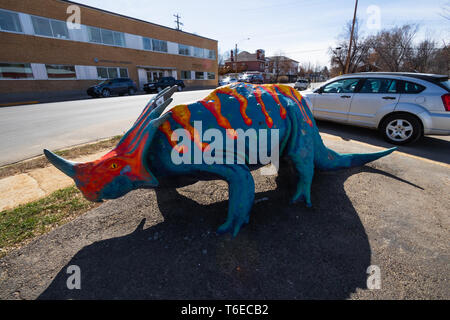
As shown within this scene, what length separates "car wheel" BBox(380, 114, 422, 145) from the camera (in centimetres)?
513

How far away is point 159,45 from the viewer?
2762 cm

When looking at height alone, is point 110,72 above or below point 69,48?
below

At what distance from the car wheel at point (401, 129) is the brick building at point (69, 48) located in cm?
2297

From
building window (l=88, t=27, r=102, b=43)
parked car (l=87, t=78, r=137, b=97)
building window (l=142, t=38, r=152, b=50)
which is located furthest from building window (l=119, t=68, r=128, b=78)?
parked car (l=87, t=78, r=137, b=97)

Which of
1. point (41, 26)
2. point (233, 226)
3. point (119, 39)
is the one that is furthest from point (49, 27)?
point (233, 226)

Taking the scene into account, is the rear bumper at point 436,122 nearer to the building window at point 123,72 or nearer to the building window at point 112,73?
the building window at point 112,73

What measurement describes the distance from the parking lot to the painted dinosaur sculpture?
35 cm

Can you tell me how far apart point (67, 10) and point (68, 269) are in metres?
25.3

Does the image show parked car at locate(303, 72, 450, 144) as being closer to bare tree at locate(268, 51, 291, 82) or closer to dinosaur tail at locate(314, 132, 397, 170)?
dinosaur tail at locate(314, 132, 397, 170)

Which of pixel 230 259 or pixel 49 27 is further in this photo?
pixel 49 27

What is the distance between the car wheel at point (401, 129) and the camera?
202 inches

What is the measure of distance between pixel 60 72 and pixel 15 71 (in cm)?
297

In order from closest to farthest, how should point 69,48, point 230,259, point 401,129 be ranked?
1. point 230,259
2. point 401,129
3. point 69,48

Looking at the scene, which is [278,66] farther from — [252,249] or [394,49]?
[252,249]
